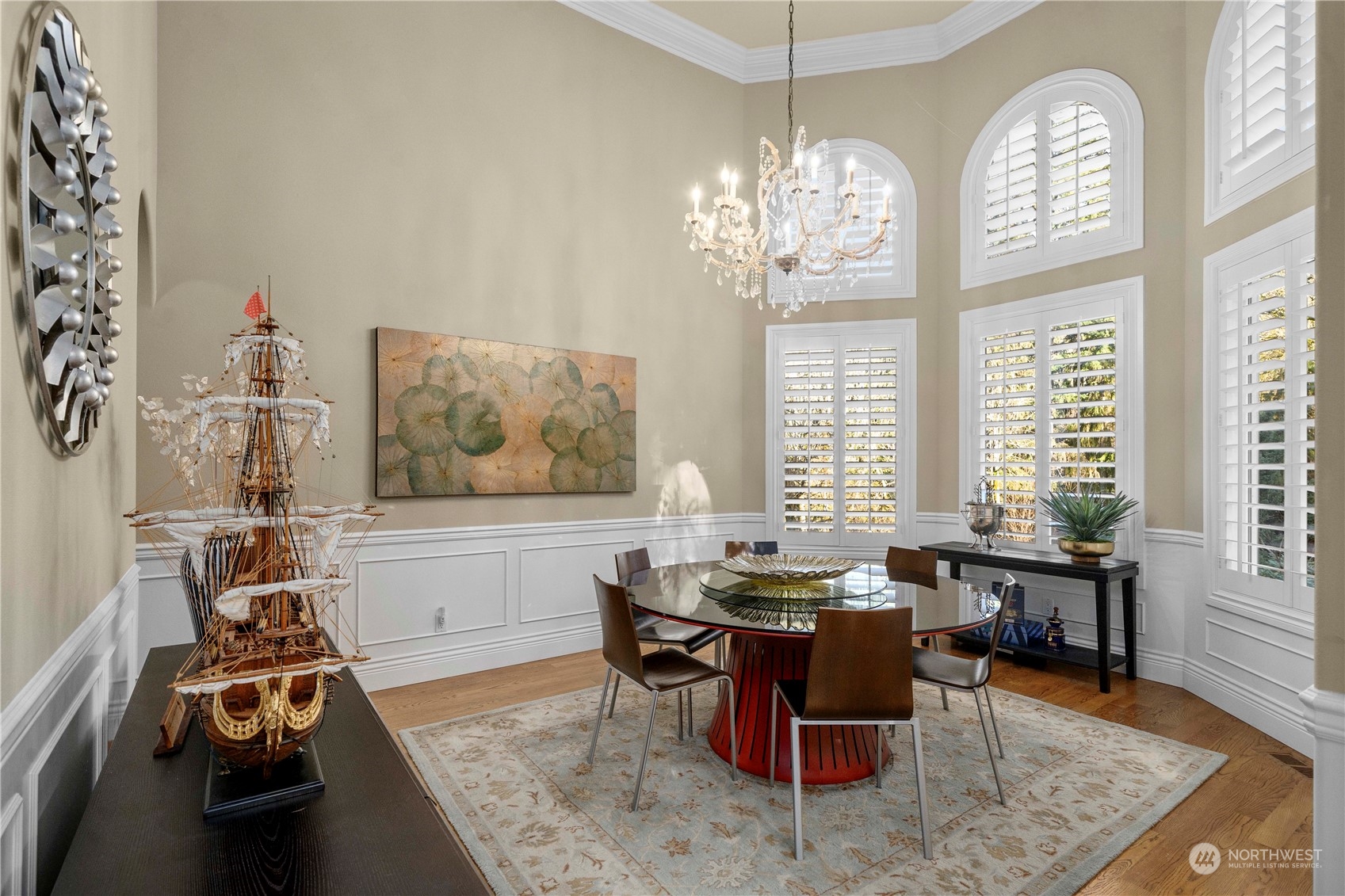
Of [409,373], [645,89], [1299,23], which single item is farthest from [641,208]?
[1299,23]

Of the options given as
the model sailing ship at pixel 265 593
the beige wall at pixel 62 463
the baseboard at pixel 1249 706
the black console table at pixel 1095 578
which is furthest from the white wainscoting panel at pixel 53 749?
the baseboard at pixel 1249 706

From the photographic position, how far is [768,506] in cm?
547

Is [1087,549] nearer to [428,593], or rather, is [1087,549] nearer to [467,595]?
[467,595]

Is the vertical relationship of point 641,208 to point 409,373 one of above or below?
above

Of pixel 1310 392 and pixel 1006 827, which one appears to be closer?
pixel 1006 827

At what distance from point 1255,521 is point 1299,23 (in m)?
2.24

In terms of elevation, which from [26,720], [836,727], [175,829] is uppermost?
[26,720]

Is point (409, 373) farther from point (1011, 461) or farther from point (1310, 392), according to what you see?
point (1310, 392)

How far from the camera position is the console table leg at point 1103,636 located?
3820mm

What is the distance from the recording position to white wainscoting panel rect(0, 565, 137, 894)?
1.13 m

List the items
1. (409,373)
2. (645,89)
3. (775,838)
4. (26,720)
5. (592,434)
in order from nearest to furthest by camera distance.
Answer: (26,720) < (775,838) < (409,373) < (592,434) < (645,89)

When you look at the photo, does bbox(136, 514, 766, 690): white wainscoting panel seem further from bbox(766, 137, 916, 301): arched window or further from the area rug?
bbox(766, 137, 916, 301): arched window

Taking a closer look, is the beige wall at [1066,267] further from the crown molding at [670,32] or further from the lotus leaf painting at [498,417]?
the lotus leaf painting at [498,417]

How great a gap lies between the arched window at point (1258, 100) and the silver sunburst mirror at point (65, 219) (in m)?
4.22
